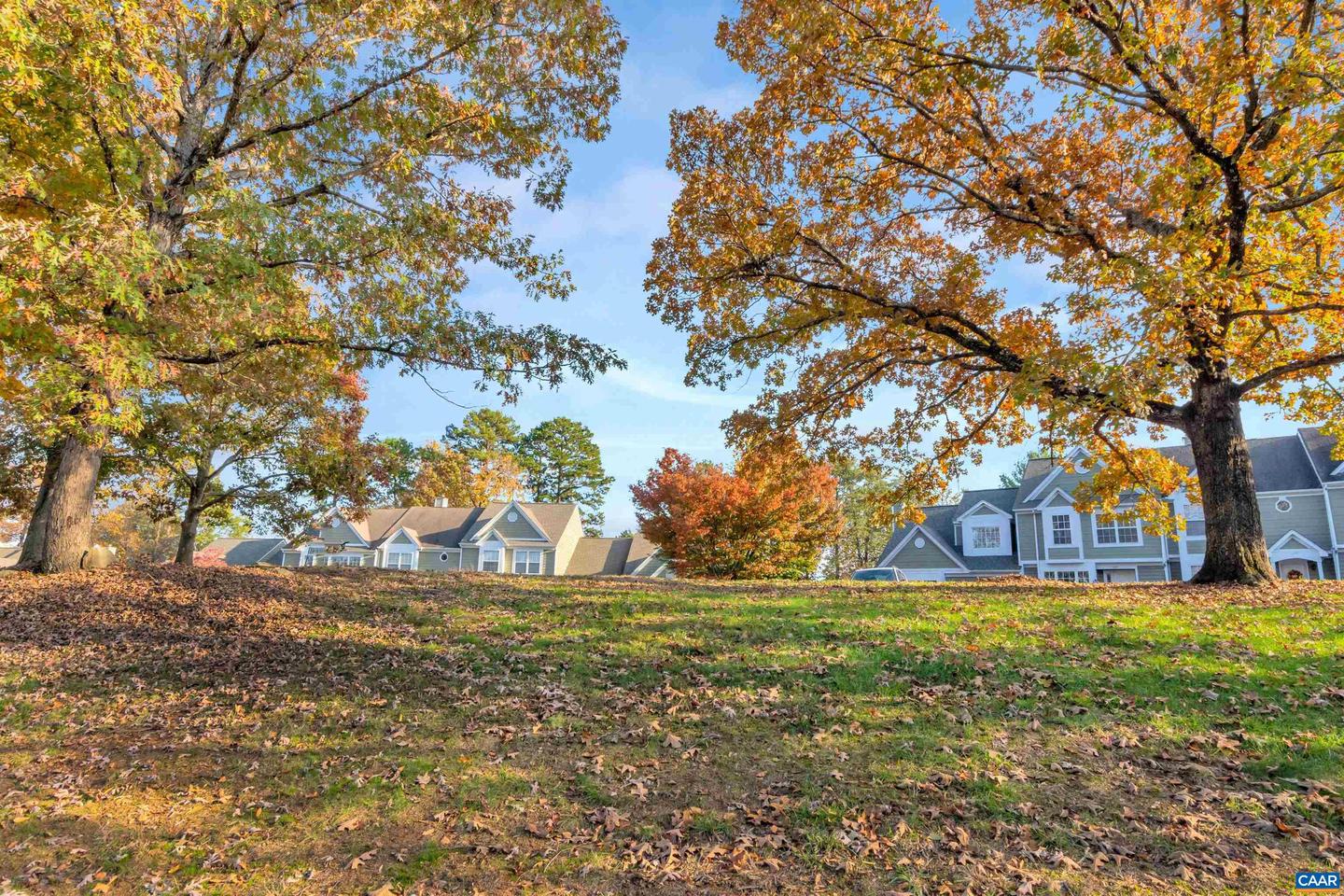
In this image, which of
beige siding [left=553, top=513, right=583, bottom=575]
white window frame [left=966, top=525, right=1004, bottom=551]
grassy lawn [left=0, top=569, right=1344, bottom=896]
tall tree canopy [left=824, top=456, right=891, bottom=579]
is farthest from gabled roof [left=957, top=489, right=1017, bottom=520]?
grassy lawn [left=0, top=569, right=1344, bottom=896]

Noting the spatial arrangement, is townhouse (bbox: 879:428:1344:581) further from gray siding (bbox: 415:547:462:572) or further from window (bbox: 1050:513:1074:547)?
gray siding (bbox: 415:547:462:572)

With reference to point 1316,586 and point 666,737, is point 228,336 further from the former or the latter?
point 1316,586

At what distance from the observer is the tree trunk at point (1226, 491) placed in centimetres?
1194

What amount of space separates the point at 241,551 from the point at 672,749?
53.5m

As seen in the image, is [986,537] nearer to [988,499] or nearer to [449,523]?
[988,499]

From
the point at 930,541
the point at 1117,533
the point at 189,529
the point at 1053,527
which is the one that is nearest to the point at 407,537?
the point at 189,529

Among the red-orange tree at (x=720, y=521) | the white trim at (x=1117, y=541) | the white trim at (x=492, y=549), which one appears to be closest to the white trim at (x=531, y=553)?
the white trim at (x=492, y=549)

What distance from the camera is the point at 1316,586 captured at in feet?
38.9

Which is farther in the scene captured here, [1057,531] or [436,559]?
[436,559]

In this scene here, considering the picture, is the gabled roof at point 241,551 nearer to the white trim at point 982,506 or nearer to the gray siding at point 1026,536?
the white trim at point 982,506

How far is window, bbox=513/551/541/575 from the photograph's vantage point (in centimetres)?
3994

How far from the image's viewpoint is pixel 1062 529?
3306 cm

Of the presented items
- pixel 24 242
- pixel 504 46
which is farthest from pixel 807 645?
pixel 504 46

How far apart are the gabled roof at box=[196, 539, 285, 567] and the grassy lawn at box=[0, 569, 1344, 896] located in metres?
42.1
